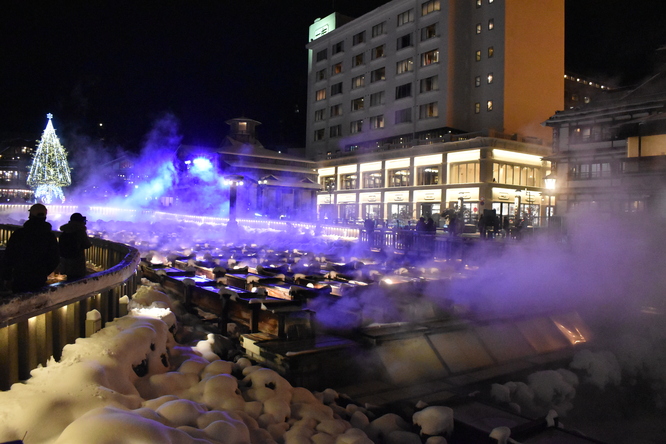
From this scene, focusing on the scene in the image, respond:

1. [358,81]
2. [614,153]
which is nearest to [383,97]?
[358,81]

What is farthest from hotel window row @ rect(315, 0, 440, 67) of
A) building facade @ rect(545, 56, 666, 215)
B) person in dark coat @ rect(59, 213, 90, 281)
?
person in dark coat @ rect(59, 213, 90, 281)

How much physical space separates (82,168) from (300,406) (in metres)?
52.8

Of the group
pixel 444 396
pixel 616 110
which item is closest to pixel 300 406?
pixel 444 396

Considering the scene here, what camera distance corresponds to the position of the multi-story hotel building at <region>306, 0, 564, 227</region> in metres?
34.0

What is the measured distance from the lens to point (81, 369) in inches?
124

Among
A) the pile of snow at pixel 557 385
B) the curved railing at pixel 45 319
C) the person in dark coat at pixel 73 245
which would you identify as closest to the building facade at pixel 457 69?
the pile of snow at pixel 557 385

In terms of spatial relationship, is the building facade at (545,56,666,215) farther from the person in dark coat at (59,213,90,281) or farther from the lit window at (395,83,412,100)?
the person in dark coat at (59,213,90,281)

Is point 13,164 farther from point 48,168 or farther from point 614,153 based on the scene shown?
point 614,153

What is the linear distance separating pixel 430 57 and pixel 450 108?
222 inches

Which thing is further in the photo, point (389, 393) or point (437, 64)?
point (437, 64)

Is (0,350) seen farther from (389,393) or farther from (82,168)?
(82,168)

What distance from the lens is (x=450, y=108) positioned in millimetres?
37750

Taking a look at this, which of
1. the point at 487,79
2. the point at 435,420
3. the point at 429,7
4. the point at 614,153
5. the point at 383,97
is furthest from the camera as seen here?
the point at 383,97

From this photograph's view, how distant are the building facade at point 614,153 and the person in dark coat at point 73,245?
20536 millimetres
